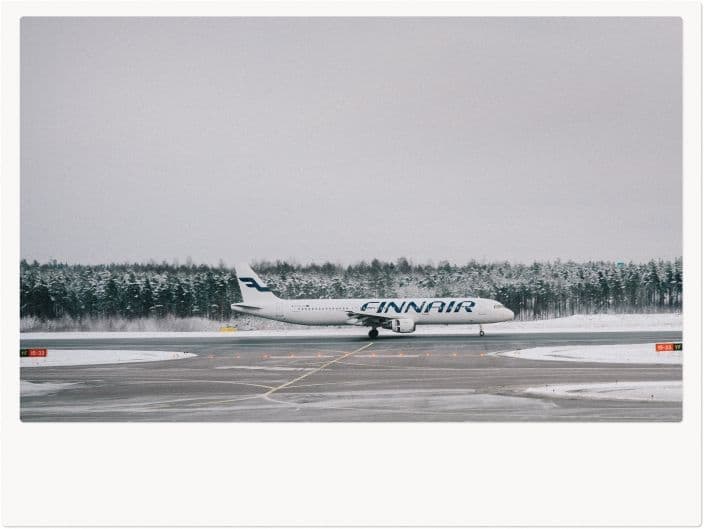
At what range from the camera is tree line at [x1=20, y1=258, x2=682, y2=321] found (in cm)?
7862

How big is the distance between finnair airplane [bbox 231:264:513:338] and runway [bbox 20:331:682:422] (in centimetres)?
1090

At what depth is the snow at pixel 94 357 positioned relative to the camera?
33.5 m

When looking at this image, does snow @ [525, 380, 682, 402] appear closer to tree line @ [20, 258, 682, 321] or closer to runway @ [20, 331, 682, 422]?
runway @ [20, 331, 682, 422]

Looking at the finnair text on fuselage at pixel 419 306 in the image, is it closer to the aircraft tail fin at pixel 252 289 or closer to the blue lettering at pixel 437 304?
the blue lettering at pixel 437 304

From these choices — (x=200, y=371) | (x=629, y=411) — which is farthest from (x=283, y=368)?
(x=629, y=411)

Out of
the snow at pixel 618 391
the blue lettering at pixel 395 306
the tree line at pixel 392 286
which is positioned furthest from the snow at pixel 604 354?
the tree line at pixel 392 286

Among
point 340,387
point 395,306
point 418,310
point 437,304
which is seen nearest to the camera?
point 340,387

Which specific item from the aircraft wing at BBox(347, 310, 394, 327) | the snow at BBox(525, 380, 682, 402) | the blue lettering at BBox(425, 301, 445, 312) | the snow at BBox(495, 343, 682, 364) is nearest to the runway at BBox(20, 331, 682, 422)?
the snow at BBox(525, 380, 682, 402)

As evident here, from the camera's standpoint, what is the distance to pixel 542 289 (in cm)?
9175

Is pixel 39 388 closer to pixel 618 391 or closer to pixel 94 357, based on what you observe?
pixel 94 357

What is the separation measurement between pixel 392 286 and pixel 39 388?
75009 millimetres

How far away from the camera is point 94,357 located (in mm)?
35969

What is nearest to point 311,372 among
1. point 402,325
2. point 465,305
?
point 402,325

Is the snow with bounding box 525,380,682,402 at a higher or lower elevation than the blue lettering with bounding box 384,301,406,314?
lower
